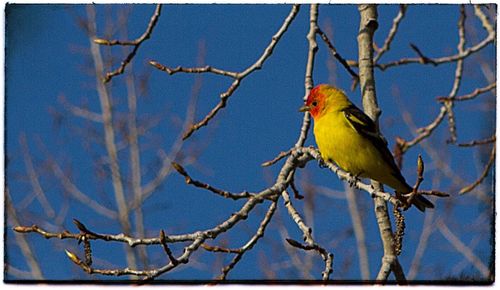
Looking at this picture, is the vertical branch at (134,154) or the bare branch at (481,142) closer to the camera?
the bare branch at (481,142)

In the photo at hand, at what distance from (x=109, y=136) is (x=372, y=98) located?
2.08 ft

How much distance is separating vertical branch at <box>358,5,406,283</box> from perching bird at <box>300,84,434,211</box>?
6 cm

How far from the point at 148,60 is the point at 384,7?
54 centimetres

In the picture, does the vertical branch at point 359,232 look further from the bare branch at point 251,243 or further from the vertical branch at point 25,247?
the vertical branch at point 25,247

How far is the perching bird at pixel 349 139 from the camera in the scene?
189 cm

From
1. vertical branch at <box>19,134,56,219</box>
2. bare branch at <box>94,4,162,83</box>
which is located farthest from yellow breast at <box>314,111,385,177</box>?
vertical branch at <box>19,134,56,219</box>

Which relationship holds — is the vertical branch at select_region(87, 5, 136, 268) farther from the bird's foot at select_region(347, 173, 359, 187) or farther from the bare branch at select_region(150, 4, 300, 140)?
the bird's foot at select_region(347, 173, 359, 187)

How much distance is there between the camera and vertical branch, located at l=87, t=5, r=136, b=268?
1906mm

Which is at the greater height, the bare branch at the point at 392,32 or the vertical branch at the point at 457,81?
the bare branch at the point at 392,32

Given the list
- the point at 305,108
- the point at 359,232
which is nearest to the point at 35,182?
the point at 305,108

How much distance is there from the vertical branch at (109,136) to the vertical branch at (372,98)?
545mm

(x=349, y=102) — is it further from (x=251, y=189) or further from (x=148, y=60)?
(x=148, y=60)

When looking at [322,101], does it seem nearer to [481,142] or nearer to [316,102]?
[316,102]

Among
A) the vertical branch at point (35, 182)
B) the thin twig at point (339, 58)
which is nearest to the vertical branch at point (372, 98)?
the thin twig at point (339, 58)
